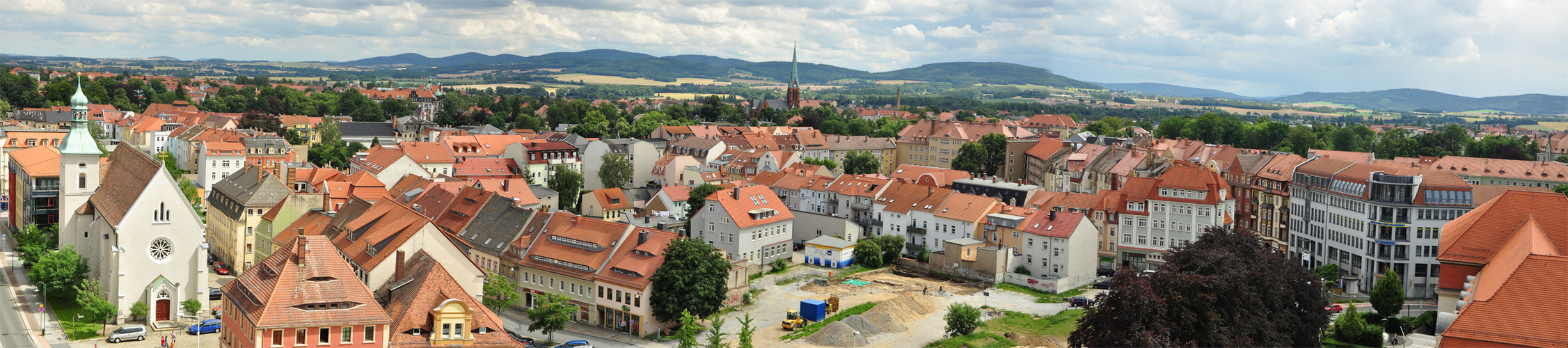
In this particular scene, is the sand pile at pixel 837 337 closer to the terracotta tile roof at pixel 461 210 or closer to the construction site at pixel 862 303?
the construction site at pixel 862 303

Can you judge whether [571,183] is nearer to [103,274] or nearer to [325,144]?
[103,274]

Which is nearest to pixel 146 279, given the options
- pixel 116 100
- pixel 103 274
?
pixel 103 274

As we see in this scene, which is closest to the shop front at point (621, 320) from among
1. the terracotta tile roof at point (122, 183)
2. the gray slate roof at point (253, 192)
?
the terracotta tile roof at point (122, 183)

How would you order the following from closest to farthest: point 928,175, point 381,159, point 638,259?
point 638,259 < point 381,159 < point 928,175

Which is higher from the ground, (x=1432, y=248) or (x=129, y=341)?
(x=1432, y=248)

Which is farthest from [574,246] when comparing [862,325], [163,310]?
[163,310]

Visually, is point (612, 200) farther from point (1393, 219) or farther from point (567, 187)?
point (1393, 219)

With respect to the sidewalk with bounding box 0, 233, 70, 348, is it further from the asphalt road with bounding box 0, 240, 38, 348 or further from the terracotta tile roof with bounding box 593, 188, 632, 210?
the terracotta tile roof with bounding box 593, 188, 632, 210
